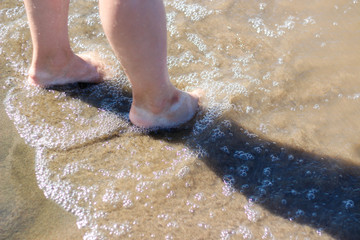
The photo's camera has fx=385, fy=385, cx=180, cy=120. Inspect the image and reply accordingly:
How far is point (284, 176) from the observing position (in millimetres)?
1446

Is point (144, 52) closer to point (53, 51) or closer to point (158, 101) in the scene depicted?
point (158, 101)

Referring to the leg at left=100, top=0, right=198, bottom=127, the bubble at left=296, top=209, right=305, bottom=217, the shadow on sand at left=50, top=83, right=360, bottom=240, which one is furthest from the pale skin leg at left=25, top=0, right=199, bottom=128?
the bubble at left=296, top=209, right=305, bottom=217

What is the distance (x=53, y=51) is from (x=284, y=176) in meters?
1.12

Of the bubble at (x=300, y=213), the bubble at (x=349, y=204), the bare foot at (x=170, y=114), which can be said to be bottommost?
the bubble at (x=349, y=204)

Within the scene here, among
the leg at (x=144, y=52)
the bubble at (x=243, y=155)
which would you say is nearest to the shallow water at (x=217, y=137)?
the bubble at (x=243, y=155)

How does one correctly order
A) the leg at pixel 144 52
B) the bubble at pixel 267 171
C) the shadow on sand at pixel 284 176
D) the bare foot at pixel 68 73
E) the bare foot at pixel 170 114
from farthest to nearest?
the bare foot at pixel 68 73 → the bare foot at pixel 170 114 → the bubble at pixel 267 171 → the shadow on sand at pixel 284 176 → the leg at pixel 144 52

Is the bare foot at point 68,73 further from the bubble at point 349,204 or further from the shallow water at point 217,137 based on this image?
the bubble at point 349,204

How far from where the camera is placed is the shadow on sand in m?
1.33

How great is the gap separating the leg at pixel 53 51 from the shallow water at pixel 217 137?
0.07 m

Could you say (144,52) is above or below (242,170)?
above

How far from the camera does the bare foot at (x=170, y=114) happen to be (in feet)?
5.16

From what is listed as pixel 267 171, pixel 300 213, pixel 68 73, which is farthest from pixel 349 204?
pixel 68 73

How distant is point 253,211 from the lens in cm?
135

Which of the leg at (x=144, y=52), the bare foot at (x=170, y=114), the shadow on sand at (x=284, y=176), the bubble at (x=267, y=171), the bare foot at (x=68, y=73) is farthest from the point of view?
the bare foot at (x=68, y=73)
